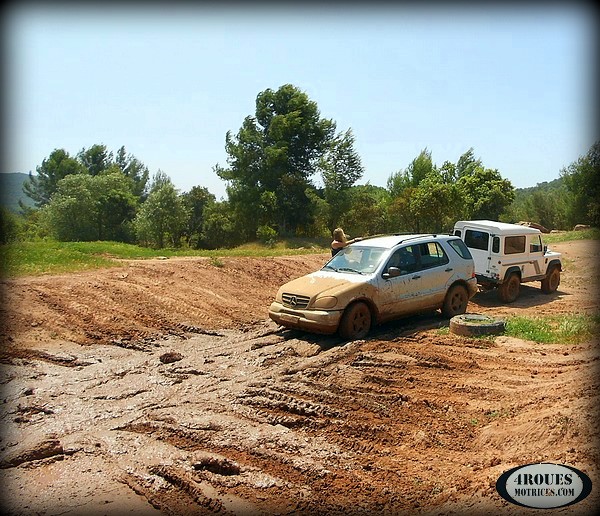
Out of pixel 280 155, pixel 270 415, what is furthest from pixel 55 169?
pixel 270 415

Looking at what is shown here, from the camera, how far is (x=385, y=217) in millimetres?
39719

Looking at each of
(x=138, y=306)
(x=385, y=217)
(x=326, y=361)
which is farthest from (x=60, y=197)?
(x=326, y=361)

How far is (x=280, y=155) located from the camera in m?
39.2

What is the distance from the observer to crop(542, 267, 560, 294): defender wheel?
16.9 metres

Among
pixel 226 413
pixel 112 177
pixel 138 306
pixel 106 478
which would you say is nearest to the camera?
pixel 106 478

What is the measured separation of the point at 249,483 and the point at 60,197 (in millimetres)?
44311

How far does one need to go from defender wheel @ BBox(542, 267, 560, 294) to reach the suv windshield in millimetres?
8576

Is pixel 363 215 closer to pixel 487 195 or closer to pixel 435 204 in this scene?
pixel 435 204

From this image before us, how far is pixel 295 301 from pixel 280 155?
30.3m

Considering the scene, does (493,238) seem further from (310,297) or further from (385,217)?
(385,217)

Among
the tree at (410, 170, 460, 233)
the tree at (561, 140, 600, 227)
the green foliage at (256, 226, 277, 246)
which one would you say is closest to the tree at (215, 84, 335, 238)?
the green foliage at (256, 226, 277, 246)

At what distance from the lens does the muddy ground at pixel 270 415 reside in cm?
513

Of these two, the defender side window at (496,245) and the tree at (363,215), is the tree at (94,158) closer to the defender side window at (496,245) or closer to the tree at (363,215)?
the tree at (363,215)

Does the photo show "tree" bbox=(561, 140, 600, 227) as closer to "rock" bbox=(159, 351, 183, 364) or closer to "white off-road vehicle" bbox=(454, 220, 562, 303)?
"white off-road vehicle" bbox=(454, 220, 562, 303)
